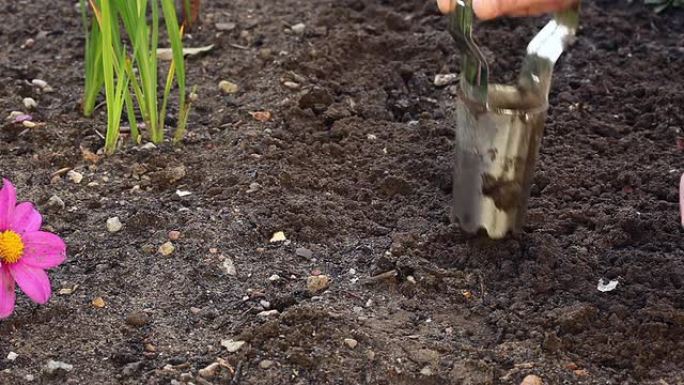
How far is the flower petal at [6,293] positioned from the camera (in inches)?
53.1

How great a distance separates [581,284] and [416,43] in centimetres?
87

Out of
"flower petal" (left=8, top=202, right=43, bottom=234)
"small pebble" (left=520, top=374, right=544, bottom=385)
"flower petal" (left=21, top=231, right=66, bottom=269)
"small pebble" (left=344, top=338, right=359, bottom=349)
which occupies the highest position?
"flower petal" (left=8, top=202, right=43, bottom=234)

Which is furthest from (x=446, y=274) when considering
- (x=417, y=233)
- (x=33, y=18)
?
(x=33, y=18)

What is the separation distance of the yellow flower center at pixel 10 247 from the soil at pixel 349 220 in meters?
0.12

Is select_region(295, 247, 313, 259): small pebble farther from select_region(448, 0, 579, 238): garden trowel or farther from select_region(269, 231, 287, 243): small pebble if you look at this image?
select_region(448, 0, 579, 238): garden trowel

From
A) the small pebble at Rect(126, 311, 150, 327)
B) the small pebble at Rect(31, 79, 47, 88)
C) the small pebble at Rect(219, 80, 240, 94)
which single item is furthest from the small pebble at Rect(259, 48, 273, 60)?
the small pebble at Rect(126, 311, 150, 327)

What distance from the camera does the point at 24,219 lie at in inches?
54.4

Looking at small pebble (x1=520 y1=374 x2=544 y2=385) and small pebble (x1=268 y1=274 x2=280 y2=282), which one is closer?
small pebble (x1=520 y1=374 x2=544 y2=385)

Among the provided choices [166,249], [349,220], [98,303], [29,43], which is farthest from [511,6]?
[29,43]

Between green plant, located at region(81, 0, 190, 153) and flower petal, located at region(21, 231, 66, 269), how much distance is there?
1.41 feet

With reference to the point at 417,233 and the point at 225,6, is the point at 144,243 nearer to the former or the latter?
the point at 417,233

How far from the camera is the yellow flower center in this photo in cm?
135

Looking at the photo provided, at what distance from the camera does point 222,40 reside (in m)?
2.21

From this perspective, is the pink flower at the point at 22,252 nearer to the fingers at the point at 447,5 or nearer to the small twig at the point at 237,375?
the small twig at the point at 237,375
